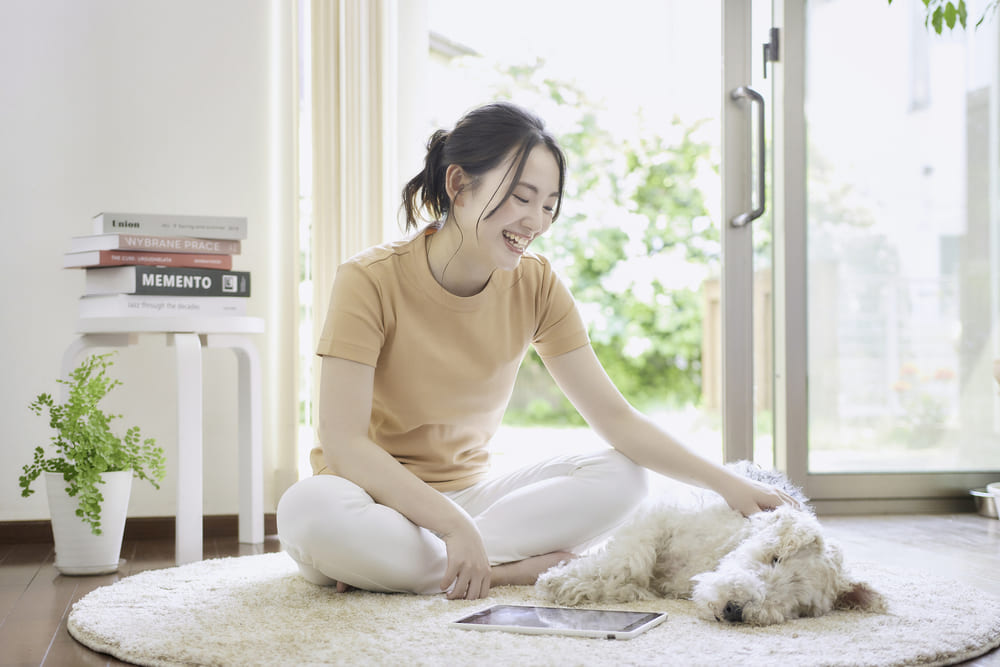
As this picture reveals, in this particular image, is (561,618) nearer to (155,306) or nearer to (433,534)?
(433,534)

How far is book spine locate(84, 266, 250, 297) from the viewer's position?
7.79 ft

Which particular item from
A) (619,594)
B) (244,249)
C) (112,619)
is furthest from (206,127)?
(619,594)

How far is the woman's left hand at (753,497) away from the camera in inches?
62.6

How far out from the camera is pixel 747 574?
1.41 metres

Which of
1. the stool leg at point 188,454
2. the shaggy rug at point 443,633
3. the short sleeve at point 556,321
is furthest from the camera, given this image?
the stool leg at point 188,454

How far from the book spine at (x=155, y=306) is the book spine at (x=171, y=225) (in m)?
0.16

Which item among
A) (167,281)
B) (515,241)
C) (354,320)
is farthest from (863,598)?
(167,281)

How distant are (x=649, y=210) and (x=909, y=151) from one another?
334 centimetres

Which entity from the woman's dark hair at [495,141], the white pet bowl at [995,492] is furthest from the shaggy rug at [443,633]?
the white pet bowl at [995,492]

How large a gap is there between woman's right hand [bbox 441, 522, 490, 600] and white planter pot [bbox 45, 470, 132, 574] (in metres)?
1.00

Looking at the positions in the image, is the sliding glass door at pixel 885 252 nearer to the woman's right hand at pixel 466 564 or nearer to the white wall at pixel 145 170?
the white wall at pixel 145 170

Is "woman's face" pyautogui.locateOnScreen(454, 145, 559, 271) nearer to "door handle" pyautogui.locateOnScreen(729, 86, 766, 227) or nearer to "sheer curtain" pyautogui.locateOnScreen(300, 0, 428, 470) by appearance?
"sheer curtain" pyautogui.locateOnScreen(300, 0, 428, 470)

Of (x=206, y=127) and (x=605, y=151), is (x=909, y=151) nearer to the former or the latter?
(x=206, y=127)

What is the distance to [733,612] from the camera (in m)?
1.41
